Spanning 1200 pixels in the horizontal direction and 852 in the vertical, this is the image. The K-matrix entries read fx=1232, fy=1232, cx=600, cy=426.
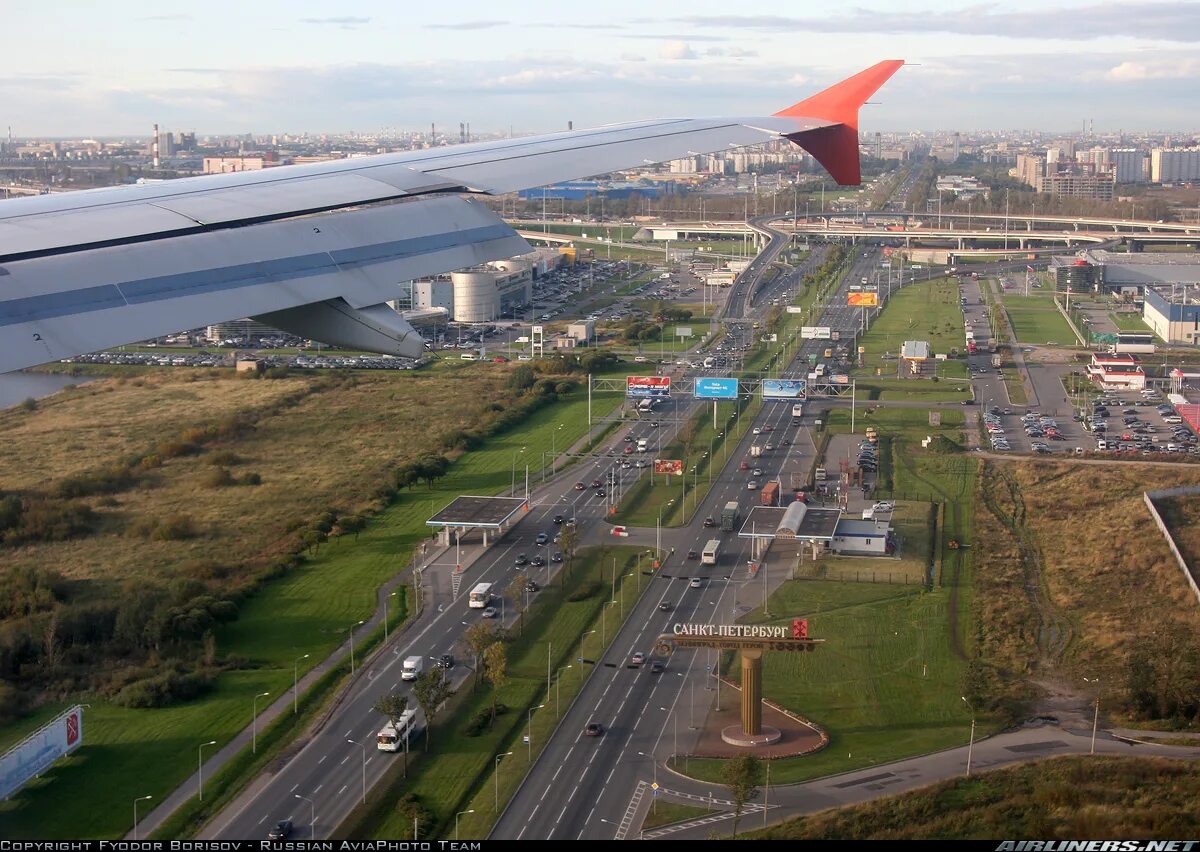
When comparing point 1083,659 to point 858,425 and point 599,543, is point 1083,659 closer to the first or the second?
point 599,543

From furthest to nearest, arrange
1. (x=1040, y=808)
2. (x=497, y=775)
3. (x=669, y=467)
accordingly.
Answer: (x=669, y=467), (x=497, y=775), (x=1040, y=808)

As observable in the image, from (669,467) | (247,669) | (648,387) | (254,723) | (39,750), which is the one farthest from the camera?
(648,387)

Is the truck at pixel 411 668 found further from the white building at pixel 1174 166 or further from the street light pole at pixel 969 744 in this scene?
the white building at pixel 1174 166

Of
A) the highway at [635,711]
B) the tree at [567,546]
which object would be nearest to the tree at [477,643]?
the highway at [635,711]

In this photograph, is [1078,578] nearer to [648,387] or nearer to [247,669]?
[247,669]

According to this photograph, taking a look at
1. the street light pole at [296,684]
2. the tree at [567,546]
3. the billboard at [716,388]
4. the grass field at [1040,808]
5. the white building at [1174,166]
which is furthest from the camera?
the white building at [1174,166]

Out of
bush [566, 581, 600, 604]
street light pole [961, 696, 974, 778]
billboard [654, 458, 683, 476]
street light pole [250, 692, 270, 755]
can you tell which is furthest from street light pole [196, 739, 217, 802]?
billboard [654, 458, 683, 476]

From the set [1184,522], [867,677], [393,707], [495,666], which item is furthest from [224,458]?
[1184,522]
